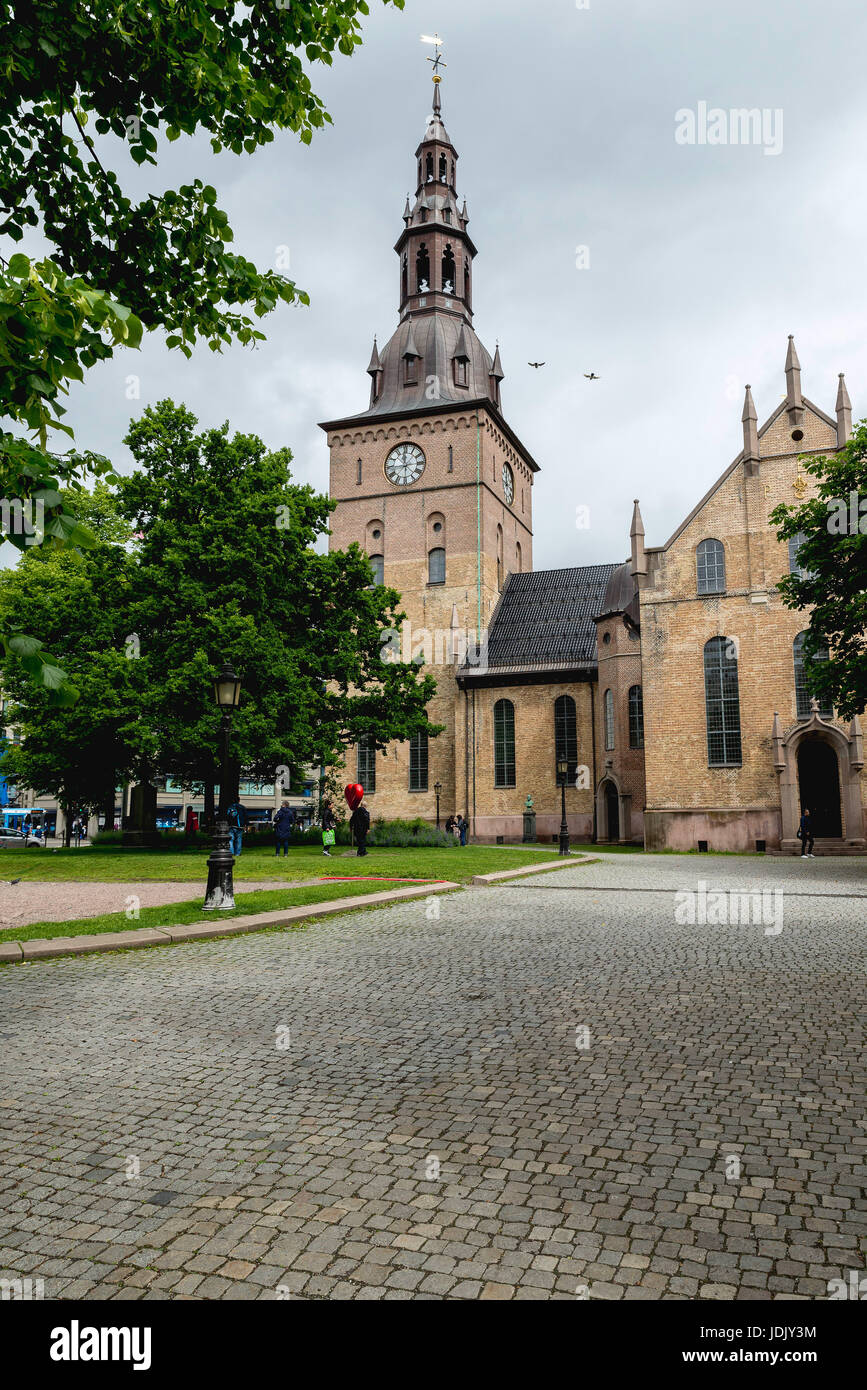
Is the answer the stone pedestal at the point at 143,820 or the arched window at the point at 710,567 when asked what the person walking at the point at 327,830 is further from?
the arched window at the point at 710,567

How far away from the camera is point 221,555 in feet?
92.3

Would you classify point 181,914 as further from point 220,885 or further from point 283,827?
point 283,827

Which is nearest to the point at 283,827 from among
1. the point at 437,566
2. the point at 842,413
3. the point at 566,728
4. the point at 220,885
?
the point at 220,885

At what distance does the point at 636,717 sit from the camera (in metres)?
42.9

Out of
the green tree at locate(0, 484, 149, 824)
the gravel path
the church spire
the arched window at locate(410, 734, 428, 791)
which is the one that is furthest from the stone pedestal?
the church spire

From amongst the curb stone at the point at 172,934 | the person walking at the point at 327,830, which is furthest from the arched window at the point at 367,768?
the curb stone at the point at 172,934

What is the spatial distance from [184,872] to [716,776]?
22.6 metres

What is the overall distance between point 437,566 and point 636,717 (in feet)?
48.0

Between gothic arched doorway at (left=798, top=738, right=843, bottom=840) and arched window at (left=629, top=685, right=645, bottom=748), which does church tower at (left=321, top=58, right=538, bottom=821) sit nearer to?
arched window at (left=629, top=685, right=645, bottom=748)

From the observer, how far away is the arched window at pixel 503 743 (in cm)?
4716

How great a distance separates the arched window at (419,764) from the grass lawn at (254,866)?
20.9 metres

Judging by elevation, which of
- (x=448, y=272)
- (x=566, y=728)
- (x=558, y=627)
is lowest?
(x=566, y=728)

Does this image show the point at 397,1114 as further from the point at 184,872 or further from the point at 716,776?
the point at 716,776
